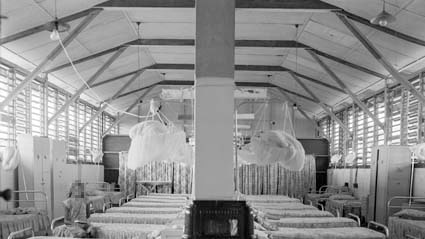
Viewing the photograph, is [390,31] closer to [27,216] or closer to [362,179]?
[362,179]

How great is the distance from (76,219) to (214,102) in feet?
14.4

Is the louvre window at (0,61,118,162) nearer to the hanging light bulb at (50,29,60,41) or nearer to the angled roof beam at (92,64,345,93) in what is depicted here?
the angled roof beam at (92,64,345,93)

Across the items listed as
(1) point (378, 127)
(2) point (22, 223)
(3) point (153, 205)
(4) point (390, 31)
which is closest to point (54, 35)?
(2) point (22, 223)

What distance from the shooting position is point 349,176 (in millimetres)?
14164

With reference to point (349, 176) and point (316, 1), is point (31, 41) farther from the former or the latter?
point (349, 176)

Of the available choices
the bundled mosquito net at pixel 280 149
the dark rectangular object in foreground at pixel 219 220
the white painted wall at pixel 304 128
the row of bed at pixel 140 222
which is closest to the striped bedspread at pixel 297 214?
the bundled mosquito net at pixel 280 149

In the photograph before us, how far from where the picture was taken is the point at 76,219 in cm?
746

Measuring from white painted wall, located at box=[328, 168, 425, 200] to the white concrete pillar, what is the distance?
6916 mm

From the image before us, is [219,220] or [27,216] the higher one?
[219,220]

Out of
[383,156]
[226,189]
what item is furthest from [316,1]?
[226,189]

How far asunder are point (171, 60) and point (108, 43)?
11.0 ft

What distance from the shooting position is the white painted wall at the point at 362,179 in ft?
31.3

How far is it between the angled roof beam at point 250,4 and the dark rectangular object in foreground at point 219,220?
17.3 feet

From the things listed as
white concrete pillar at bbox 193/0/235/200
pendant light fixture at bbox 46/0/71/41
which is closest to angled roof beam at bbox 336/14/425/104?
white concrete pillar at bbox 193/0/235/200
